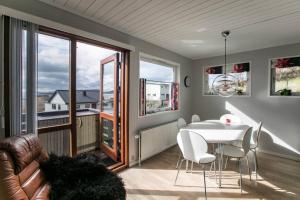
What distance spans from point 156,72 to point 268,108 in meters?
2.60

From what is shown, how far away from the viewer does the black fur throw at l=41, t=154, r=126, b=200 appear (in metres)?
1.43

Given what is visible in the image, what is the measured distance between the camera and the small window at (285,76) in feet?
11.4

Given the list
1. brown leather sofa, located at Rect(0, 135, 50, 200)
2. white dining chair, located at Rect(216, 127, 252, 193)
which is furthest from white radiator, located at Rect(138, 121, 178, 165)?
brown leather sofa, located at Rect(0, 135, 50, 200)

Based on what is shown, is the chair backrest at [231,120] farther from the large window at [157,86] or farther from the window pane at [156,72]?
the window pane at [156,72]

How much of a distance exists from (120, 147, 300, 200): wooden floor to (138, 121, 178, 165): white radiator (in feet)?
0.74

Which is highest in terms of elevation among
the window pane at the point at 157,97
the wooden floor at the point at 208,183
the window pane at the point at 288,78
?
the window pane at the point at 288,78

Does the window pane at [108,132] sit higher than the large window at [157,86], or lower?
lower

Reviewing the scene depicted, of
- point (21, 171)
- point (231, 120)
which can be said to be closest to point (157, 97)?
point (231, 120)

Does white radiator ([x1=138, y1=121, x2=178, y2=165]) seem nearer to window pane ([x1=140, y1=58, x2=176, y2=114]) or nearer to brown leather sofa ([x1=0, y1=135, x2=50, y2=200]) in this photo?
window pane ([x1=140, y1=58, x2=176, y2=114])

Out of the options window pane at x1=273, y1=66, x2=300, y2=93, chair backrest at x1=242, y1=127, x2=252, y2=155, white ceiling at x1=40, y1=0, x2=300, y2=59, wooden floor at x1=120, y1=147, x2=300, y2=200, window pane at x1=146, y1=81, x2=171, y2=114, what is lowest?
wooden floor at x1=120, y1=147, x2=300, y2=200

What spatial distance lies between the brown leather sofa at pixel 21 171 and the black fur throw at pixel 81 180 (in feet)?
0.29

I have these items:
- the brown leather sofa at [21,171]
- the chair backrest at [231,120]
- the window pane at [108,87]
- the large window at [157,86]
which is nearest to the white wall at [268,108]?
the chair backrest at [231,120]

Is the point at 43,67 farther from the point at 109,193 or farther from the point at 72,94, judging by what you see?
the point at 109,193

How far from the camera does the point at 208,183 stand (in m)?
2.53
